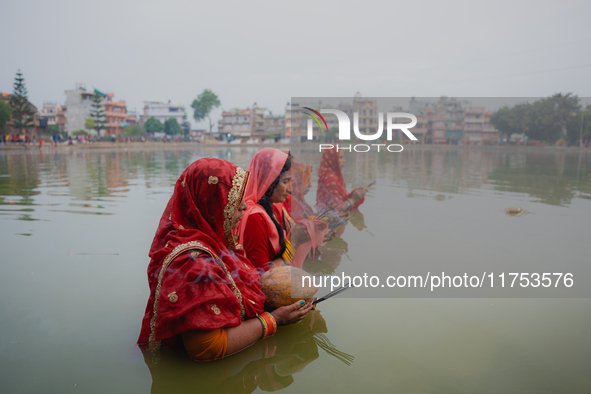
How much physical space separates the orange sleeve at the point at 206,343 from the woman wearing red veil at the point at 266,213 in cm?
71

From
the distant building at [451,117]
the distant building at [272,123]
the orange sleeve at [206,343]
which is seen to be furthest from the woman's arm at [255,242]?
the distant building at [272,123]

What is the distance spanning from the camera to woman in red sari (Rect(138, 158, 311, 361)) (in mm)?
1880

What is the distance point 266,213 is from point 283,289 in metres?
0.61

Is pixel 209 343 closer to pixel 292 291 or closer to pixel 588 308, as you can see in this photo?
pixel 292 291

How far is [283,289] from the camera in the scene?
94.1 inches

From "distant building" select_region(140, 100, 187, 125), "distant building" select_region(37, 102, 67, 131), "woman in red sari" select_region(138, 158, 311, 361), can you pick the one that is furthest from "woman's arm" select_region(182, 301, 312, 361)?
"distant building" select_region(140, 100, 187, 125)

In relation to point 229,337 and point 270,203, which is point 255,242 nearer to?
point 270,203

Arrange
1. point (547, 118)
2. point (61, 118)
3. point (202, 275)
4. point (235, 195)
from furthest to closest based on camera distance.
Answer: point (61, 118) → point (547, 118) → point (235, 195) → point (202, 275)

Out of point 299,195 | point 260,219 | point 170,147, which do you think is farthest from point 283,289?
point 170,147

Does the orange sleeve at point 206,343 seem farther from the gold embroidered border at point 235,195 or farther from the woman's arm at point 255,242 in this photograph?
the woman's arm at point 255,242

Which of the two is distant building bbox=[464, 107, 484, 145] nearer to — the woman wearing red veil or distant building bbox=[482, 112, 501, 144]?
distant building bbox=[482, 112, 501, 144]

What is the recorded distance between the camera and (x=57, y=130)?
56094 mm

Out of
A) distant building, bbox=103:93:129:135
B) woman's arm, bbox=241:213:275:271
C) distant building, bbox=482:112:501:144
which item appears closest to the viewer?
woman's arm, bbox=241:213:275:271

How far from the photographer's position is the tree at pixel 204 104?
60406 mm
